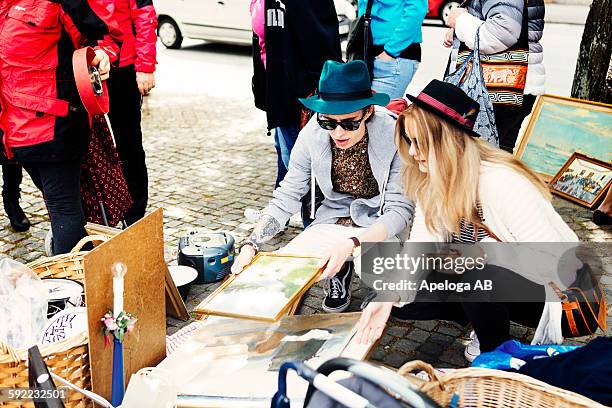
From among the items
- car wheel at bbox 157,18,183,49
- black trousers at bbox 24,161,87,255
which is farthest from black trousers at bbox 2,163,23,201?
car wheel at bbox 157,18,183,49

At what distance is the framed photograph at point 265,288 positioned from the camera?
7.68ft

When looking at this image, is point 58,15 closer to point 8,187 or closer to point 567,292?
point 8,187

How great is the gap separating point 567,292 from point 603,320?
18cm

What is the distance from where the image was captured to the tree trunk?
4996mm

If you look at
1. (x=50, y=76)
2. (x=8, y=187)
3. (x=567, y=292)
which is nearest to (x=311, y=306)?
(x=567, y=292)

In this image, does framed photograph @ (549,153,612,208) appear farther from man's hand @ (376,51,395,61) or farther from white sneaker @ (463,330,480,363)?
white sneaker @ (463,330,480,363)

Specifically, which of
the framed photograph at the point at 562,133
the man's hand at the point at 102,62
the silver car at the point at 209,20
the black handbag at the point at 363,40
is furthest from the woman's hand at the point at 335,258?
the silver car at the point at 209,20

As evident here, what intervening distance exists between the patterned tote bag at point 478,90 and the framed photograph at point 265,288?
1385 millimetres

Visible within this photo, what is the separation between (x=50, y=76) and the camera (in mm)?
2879

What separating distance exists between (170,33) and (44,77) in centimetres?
928

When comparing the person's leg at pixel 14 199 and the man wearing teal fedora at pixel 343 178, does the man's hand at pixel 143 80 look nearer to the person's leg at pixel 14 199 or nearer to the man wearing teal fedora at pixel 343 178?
the person's leg at pixel 14 199

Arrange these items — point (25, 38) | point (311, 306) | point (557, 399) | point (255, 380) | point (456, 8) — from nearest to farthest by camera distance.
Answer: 1. point (557, 399)
2. point (255, 380)
3. point (25, 38)
4. point (311, 306)
5. point (456, 8)

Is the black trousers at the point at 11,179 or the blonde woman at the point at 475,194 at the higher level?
the blonde woman at the point at 475,194

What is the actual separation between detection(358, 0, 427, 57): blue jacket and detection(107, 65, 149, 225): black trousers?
1.49 metres
